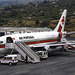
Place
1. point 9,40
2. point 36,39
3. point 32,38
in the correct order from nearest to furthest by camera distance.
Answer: point 9,40 → point 32,38 → point 36,39

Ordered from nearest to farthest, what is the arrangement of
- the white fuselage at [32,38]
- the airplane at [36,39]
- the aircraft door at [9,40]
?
1. the white fuselage at [32,38]
2. the airplane at [36,39]
3. the aircraft door at [9,40]

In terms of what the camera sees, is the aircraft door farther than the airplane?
Yes

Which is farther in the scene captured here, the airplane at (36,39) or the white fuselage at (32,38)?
the airplane at (36,39)

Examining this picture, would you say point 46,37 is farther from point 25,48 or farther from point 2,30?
point 2,30

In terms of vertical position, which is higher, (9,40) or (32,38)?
(32,38)

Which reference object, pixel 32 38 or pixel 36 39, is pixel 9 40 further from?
pixel 36 39

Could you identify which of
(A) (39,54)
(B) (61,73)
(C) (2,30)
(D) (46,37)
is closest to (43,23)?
(C) (2,30)

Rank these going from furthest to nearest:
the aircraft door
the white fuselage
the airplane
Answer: the aircraft door → the airplane → the white fuselage

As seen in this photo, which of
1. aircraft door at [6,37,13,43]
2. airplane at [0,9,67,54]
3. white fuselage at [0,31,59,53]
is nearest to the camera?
white fuselage at [0,31,59,53]

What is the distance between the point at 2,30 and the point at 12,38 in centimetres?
4797

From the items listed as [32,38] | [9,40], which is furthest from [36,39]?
[9,40]

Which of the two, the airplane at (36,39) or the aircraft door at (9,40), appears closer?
the airplane at (36,39)

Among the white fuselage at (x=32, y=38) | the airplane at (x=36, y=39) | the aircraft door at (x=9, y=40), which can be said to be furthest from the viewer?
the aircraft door at (x=9, y=40)

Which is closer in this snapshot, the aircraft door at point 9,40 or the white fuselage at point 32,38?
the white fuselage at point 32,38
